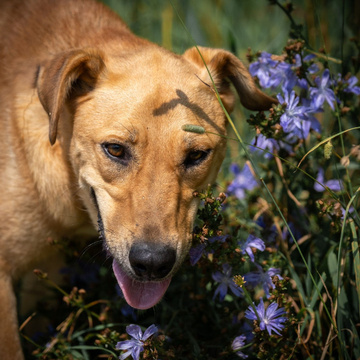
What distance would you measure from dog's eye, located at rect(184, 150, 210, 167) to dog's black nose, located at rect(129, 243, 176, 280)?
573 millimetres

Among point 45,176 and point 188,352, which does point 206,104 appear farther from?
point 188,352

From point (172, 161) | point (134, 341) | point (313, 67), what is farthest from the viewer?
point (313, 67)

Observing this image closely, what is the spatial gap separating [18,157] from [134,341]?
4.42ft

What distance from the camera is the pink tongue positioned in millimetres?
2475

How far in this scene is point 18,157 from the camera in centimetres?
287

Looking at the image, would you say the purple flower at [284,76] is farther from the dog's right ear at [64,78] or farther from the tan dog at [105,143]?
the dog's right ear at [64,78]

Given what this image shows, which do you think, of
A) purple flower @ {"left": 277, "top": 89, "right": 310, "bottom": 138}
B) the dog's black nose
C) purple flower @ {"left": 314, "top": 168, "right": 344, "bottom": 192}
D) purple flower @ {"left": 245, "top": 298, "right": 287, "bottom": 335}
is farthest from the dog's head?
purple flower @ {"left": 314, "top": 168, "right": 344, "bottom": 192}

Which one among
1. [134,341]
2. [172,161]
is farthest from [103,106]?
[134,341]

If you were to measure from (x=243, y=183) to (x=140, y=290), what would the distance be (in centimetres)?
146

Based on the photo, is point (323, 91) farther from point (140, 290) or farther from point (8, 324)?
point (8, 324)

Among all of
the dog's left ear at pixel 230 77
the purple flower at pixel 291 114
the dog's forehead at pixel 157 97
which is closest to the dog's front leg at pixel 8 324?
the dog's forehead at pixel 157 97

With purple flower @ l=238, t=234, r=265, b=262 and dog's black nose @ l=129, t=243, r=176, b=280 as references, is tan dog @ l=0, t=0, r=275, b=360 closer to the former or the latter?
dog's black nose @ l=129, t=243, r=176, b=280

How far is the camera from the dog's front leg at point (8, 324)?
2.71 metres

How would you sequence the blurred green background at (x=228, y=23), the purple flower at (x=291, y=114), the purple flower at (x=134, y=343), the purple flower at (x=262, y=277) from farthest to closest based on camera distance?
the blurred green background at (x=228, y=23) → the purple flower at (x=291, y=114) → the purple flower at (x=262, y=277) → the purple flower at (x=134, y=343)
